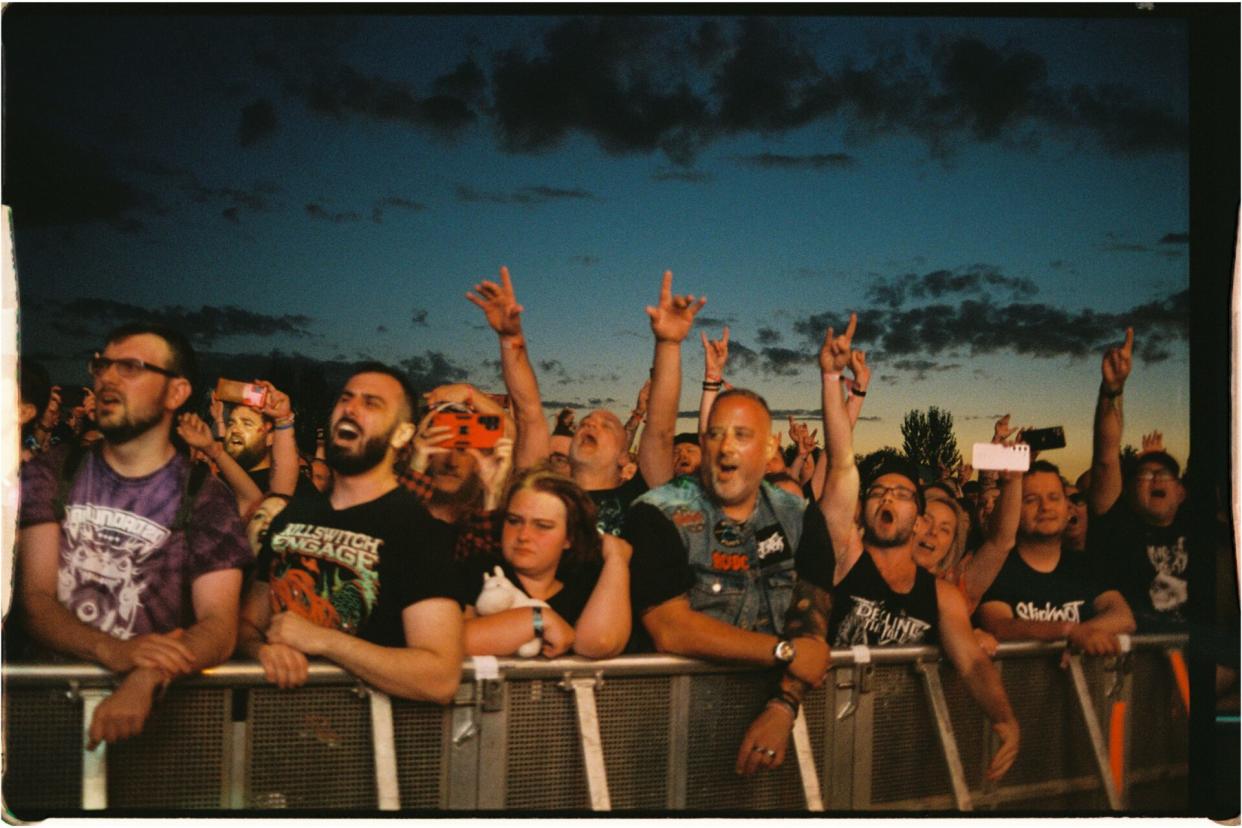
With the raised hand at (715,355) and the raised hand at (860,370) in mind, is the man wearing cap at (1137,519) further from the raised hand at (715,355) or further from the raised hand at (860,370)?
the raised hand at (715,355)

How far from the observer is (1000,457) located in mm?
4977

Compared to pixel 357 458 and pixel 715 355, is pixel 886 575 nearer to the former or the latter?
pixel 715 355

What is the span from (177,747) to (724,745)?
1.91 metres

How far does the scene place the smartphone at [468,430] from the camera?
4.59m

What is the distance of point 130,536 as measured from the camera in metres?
4.50

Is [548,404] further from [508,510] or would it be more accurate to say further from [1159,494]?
[1159,494]

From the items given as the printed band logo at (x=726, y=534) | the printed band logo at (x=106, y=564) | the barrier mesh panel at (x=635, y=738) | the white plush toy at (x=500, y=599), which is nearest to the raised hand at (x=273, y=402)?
the printed band logo at (x=106, y=564)

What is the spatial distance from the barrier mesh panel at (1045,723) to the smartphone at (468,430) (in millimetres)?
2171

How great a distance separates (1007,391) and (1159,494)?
72 cm

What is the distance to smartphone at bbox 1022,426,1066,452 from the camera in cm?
496

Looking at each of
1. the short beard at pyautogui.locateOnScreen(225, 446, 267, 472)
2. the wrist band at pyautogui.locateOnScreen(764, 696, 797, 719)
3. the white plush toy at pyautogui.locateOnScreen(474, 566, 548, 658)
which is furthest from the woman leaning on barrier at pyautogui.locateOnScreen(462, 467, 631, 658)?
the short beard at pyautogui.locateOnScreen(225, 446, 267, 472)

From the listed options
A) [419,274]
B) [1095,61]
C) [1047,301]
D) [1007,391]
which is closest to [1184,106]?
[1095,61]

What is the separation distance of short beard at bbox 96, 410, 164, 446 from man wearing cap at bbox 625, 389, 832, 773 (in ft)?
5.69

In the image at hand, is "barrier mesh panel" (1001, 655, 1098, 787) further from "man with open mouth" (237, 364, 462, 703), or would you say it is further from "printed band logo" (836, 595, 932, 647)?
"man with open mouth" (237, 364, 462, 703)
